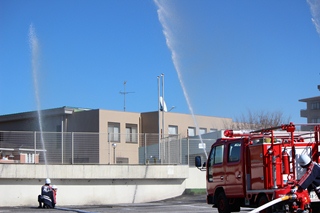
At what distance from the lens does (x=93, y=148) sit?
35.3 m

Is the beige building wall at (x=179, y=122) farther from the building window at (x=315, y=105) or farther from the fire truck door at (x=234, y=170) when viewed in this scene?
the fire truck door at (x=234, y=170)

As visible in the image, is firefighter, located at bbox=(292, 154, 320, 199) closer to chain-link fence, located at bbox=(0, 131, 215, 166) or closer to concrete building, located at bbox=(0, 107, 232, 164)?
chain-link fence, located at bbox=(0, 131, 215, 166)

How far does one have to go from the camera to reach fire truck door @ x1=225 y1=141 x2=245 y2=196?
17.9m

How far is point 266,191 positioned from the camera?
1647 centimetres

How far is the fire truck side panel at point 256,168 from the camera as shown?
16734 millimetres

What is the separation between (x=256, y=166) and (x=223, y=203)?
2353 mm

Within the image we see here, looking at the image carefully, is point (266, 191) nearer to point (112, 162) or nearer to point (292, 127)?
point (292, 127)

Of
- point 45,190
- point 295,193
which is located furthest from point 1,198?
point 295,193

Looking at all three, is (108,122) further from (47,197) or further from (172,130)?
(47,197)

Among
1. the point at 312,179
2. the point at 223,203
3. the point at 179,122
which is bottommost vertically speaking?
the point at 223,203

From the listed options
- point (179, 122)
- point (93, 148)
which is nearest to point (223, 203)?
point (93, 148)

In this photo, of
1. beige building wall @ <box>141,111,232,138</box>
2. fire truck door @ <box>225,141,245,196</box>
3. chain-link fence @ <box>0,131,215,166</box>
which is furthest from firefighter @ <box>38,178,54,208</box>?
beige building wall @ <box>141,111,232,138</box>

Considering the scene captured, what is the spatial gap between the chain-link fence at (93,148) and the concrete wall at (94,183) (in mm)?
1423

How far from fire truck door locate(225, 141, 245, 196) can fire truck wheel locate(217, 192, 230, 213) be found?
33cm
